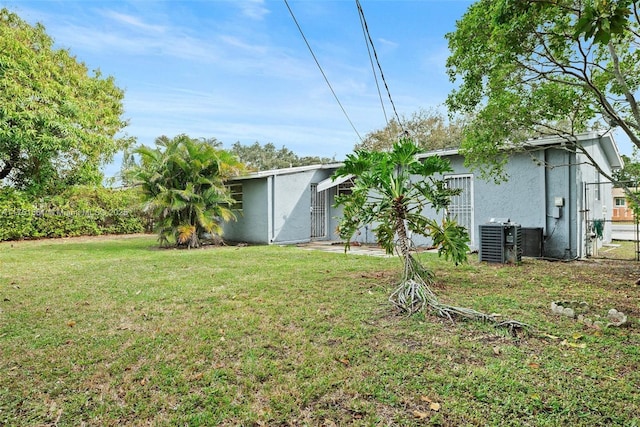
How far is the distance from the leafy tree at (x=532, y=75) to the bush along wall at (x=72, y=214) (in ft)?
34.3

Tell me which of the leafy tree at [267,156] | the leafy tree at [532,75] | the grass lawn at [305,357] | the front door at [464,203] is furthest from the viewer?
Result: the leafy tree at [267,156]

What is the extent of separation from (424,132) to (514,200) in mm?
18807

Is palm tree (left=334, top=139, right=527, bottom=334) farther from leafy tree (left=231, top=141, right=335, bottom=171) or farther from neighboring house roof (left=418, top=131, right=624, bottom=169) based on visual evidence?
leafy tree (left=231, top=141, right=335, bottom=171)

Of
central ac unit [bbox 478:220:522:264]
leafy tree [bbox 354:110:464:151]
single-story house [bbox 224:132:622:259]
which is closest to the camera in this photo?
central ac unit [bbox 478:220:522:264]

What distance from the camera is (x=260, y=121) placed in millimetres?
24844

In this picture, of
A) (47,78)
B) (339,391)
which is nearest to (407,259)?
(339,391)

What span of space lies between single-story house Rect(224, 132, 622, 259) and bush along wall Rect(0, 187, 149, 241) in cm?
423

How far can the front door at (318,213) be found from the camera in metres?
14.9

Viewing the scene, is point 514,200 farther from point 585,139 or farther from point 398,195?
point 398,195

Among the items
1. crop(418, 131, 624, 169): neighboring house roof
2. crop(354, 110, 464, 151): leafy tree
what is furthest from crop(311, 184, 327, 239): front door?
crop(354, 110, 464, 151): leafy tree

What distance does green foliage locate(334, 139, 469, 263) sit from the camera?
5441mm

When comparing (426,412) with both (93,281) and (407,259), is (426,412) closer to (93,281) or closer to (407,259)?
(407,259)

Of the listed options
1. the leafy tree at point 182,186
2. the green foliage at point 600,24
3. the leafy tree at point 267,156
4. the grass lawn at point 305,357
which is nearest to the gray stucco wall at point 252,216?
the leafy tree at point 182,186

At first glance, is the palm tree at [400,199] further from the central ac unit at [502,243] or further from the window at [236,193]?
the window at [236,193]
